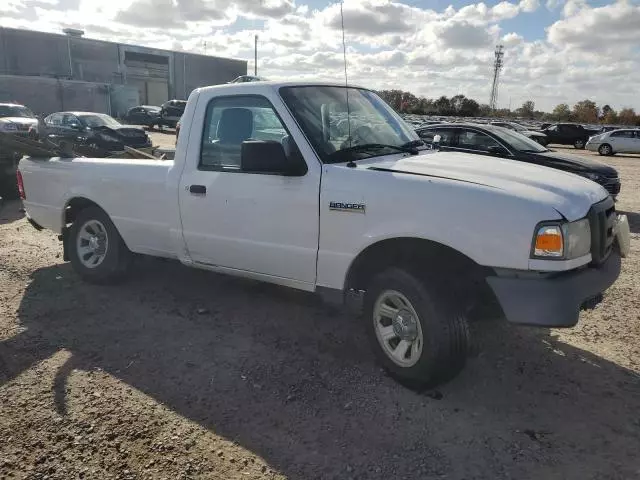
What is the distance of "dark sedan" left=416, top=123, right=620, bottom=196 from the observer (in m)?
9.76

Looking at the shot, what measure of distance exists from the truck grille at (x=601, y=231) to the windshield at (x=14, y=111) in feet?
63.6

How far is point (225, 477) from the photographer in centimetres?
269

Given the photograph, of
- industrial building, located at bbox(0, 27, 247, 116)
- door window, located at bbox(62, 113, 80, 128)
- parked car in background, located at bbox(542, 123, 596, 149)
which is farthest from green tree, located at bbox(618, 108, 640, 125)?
door window, located at bbox(62, 113, 80, 128)

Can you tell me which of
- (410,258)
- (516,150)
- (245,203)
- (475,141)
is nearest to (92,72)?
(475,141)

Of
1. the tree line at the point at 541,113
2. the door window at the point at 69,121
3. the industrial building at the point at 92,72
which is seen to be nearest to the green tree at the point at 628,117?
the tree line at the point at 541,113

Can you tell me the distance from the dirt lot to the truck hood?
119 centimetres

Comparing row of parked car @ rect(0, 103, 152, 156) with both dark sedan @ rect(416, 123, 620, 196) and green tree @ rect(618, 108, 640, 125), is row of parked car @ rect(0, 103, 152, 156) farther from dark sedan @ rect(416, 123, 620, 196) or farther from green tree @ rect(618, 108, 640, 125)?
green tree @ rect(618, 108, 640, 125)

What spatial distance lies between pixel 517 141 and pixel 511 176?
7.43 metres

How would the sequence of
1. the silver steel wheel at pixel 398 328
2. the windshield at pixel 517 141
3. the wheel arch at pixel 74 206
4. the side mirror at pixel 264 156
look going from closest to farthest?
1. the silver steel wheel at pixel 398 328
2. the side mirror at pixel 264 156
3. the wheel arch at pixel 74 206
4. the windshield at pixel 517 141

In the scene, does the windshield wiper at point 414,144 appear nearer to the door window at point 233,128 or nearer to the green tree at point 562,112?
the door window at point 233,128

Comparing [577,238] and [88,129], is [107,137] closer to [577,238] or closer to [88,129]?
[88,129]

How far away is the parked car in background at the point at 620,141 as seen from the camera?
26078 mm

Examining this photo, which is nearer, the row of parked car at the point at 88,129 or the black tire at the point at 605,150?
the row of parked car at the point at 88,129

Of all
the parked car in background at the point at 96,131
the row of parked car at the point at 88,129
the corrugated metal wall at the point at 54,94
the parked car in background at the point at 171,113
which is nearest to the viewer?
the row of parked car at the point at 88,129
